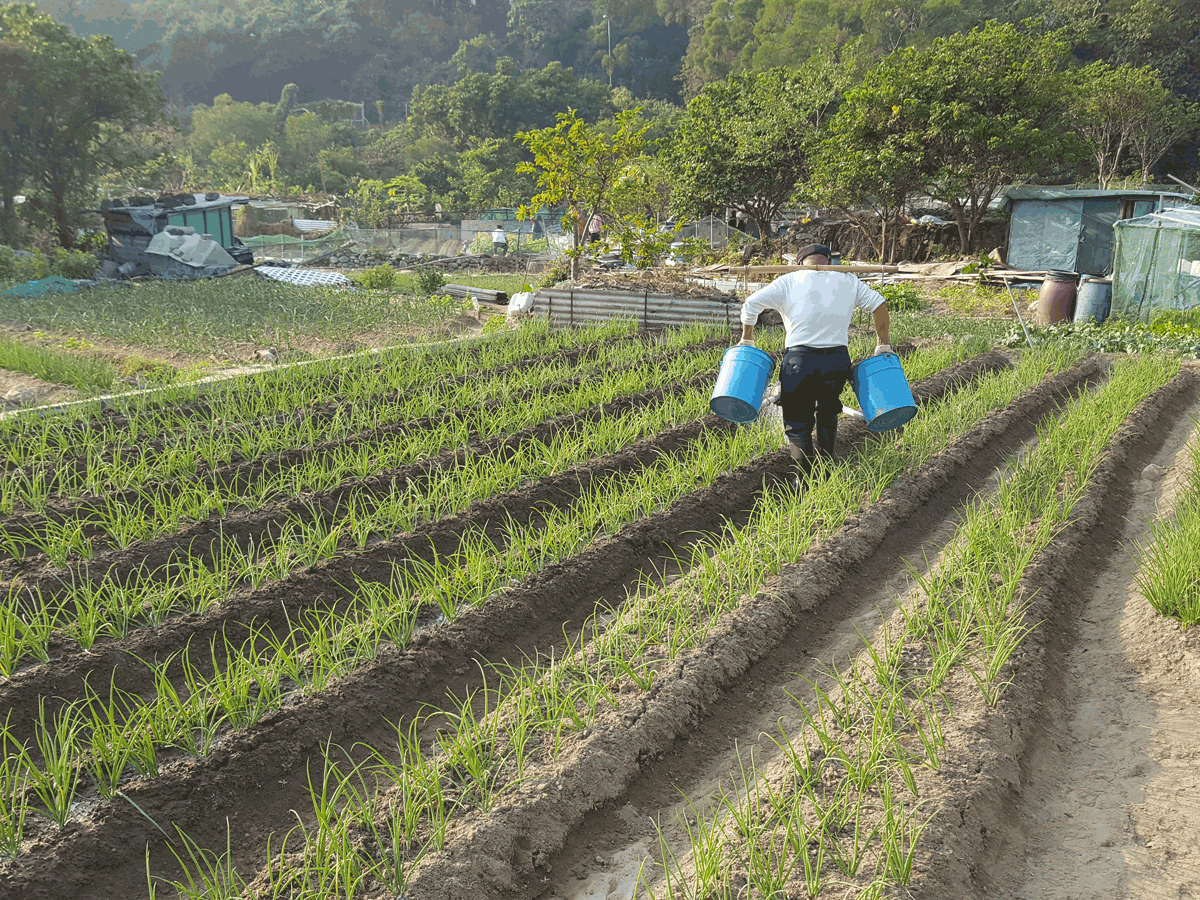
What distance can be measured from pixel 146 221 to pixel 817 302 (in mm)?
17747

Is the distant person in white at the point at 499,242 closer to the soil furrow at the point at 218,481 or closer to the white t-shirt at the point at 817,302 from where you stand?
the soil furrow at the point at 218,481

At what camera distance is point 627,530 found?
382 cm

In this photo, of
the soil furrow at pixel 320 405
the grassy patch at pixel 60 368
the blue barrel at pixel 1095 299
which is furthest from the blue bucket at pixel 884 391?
the blue barrel at pixel 1095 299

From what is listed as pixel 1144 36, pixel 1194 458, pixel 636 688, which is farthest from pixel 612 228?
pixel 1144 36

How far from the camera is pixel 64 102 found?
18.8m

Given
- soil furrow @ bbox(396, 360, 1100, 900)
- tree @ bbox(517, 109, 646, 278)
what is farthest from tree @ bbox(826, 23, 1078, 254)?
soil furrow @ bbox(396, 360, 1100, 900)

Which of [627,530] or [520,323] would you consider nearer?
[627,530]

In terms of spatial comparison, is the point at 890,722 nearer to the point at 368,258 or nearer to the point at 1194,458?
the point at 1194,458

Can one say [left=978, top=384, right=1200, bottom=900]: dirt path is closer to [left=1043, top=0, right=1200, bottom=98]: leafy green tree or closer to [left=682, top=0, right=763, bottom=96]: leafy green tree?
[left=1043, top=0, right=1200, bottom=98]: leafy green tree

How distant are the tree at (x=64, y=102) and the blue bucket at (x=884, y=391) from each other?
67.7 ft

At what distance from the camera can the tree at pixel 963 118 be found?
16.0 metres

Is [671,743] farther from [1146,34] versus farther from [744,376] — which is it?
[1146,34]

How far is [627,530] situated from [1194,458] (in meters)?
3.49

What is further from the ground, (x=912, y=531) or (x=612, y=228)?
(x=612, y=228)
